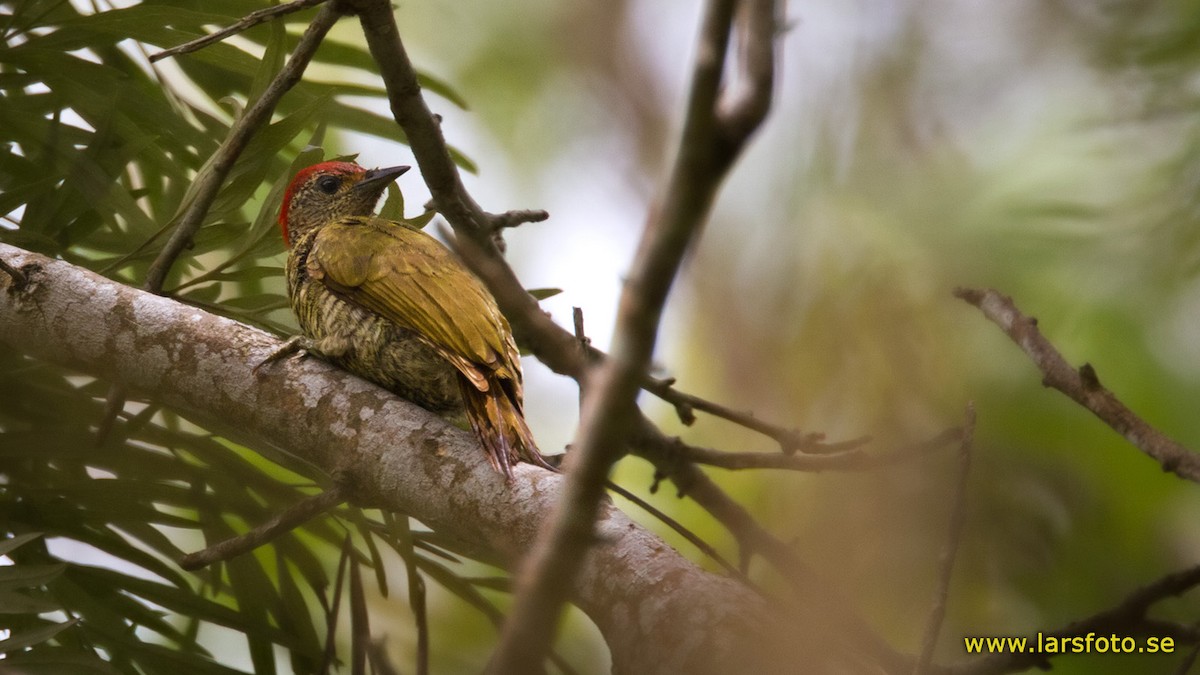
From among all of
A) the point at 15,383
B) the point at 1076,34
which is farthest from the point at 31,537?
the point at 1076,34

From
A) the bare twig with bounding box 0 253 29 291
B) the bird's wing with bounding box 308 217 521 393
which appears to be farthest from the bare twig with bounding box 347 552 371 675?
the bare twig with bounding box 0 253 29 291

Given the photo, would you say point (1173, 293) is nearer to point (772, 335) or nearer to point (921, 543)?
point (772, 335)

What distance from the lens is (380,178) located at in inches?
152

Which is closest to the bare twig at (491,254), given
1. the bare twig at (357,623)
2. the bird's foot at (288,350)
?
the bird's foot at (288,350)

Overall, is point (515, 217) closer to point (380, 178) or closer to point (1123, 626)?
point (380, 178)

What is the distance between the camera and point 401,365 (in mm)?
2756

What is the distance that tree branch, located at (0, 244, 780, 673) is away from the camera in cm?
173

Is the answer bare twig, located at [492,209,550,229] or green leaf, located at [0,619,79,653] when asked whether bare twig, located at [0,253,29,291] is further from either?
bare twig, located at [492,209,550,229]

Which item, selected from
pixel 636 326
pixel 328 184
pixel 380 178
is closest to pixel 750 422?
pixel 636 326

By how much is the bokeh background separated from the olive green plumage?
0.73ft

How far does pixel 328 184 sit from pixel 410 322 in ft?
4.25

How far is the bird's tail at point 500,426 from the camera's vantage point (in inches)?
85.1

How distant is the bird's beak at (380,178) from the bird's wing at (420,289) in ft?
1.69

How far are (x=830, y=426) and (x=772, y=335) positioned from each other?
0.91ft
